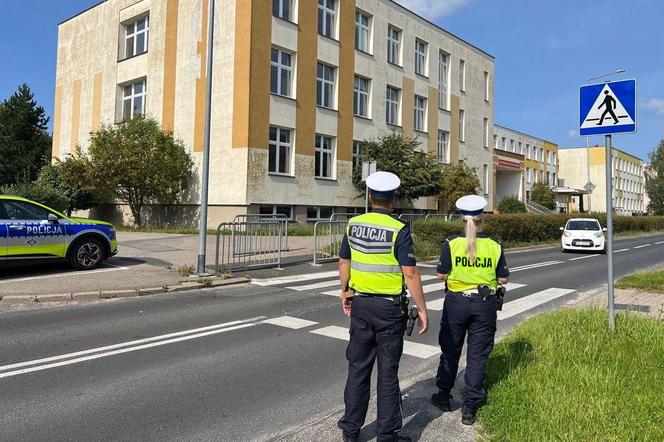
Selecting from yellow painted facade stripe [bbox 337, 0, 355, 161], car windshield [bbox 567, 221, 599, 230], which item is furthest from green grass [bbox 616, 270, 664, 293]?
yellow painted facade stripe [bbox 337, 0, 355, 161]

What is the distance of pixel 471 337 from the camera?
3865 mm

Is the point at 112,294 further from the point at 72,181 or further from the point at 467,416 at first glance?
the point at 72,181

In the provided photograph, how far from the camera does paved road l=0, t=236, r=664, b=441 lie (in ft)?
12.5

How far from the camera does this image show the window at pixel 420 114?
111 ft

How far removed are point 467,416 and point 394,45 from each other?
30724 millimetres

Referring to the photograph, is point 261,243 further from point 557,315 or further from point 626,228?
point 626,228

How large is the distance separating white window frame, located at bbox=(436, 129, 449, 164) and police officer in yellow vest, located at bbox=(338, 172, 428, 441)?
3357 centimetres

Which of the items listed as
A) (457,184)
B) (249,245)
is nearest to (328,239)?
(249,245)

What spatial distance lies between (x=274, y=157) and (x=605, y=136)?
18.9 metres

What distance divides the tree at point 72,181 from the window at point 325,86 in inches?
466

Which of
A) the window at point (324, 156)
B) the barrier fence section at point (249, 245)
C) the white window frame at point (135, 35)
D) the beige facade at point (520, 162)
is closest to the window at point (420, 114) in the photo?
the window at point (324, 156)

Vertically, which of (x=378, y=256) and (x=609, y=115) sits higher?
(x=609, y=115)

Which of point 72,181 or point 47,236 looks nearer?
point 47,236

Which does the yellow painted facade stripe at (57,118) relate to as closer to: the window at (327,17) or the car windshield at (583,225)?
the window at (327,17)
